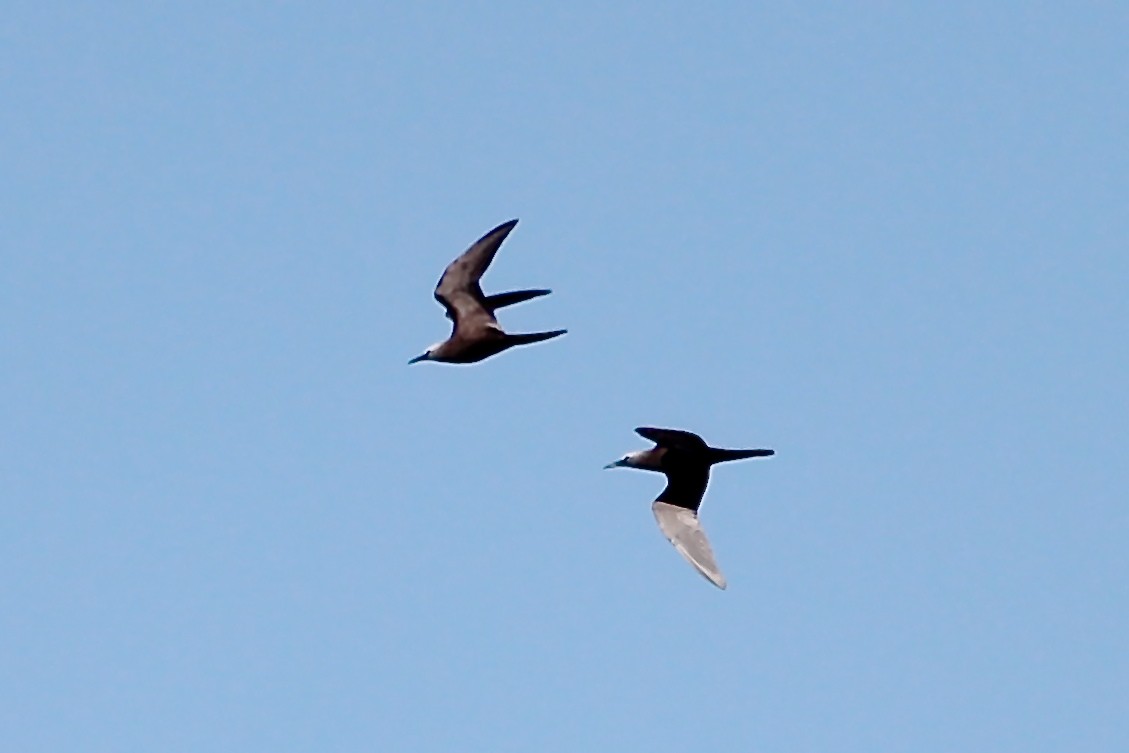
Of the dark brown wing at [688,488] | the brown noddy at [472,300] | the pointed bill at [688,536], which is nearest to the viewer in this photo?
the pointed bill at [688,536]

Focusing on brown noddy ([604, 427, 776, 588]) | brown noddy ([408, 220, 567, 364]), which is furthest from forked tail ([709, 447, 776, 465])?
brown noddy ([408, 220, 567, 364])

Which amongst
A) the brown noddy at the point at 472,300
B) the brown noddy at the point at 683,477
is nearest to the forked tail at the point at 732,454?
the brown noddy at the point at 683,477

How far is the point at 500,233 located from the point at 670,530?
6421 millimetres

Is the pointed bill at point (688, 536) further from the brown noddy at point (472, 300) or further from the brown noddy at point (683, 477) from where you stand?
the brown noddy at point (472, 300)

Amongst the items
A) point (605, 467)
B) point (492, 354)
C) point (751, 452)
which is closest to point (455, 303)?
point (492, 354)

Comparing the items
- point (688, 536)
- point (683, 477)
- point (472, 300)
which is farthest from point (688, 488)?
point (472, 300)

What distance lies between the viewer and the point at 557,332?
113 ft

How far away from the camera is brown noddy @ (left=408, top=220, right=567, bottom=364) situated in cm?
3638

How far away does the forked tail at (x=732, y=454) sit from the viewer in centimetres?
3300

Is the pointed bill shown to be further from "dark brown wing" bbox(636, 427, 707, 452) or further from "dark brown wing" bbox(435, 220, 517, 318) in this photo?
"dark brown wing" bbox(435, 220, 517, 318)

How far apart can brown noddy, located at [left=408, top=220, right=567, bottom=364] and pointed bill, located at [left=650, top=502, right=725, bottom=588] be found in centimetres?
437

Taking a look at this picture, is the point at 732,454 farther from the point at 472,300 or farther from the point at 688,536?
the point at 472,300

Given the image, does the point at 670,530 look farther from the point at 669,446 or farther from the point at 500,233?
the point at 500,233

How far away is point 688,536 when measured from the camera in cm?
3341
